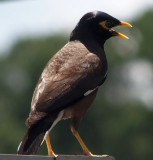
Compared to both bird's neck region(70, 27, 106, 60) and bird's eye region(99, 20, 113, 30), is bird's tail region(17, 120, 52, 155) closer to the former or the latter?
bird's neck region(70, 27, 106, 60)

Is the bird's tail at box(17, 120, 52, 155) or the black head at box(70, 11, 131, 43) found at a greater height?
the black head at box(70, 11, 131, 43)

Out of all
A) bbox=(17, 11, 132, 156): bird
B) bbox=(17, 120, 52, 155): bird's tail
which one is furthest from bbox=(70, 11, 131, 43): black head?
bbox=(17, 120, 52, 155): bird's tail

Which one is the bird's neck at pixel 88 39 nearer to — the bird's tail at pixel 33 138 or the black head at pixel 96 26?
the black head at pixel 96 26

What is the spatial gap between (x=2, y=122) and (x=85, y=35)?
52.5 meters

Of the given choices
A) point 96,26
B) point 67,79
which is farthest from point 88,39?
point 67,79

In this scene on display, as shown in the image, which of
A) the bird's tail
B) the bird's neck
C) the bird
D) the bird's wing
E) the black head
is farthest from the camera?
the black head

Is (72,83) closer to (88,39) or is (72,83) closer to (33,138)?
(33,138)

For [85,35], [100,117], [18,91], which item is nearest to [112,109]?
[100,117]

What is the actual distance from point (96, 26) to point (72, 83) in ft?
5.73

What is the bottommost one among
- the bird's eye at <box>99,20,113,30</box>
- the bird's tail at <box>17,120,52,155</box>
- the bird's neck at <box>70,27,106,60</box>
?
the bird's tail at <box>17,120,52,155</box>

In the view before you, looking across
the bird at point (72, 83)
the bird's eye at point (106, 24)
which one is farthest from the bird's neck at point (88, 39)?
the bird's eye at point (106, 24)

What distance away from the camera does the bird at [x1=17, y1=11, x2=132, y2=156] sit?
12725 mm

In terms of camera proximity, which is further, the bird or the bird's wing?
the bird's wing

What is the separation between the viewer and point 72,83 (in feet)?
44.3
